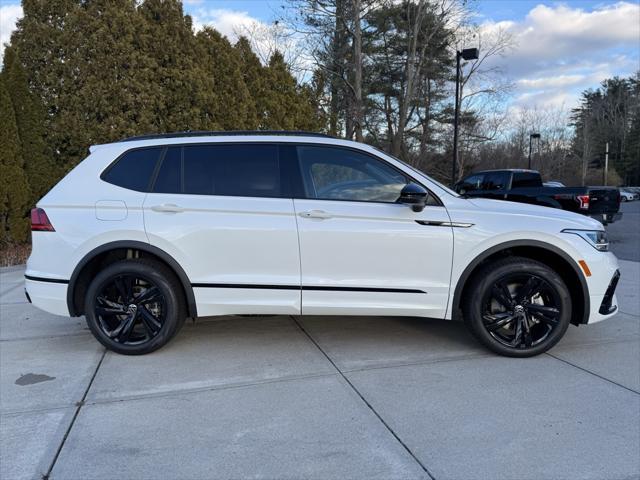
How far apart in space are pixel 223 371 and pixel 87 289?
140cm

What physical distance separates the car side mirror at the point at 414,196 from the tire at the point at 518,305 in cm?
78

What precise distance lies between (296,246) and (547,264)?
85.9 inches

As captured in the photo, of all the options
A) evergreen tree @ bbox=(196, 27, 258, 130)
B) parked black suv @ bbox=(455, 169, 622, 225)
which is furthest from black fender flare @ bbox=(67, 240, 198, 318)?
evergreen tree @ bbox=(196, 27, 258, 130)

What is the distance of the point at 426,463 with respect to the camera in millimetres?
2545

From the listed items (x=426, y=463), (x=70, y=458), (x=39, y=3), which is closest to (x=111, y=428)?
(x=70, y=458)

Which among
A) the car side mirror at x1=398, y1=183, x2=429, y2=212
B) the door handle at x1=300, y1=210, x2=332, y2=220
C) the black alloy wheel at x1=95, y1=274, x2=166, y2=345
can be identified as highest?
the car side mirror at x1=398, y1=183, x2=429, y2=212

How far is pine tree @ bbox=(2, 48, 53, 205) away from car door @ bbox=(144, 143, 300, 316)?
700 centimetres

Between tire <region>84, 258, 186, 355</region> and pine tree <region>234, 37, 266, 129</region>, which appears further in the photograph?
pine tree <region>234, 37, 266, 129</region>

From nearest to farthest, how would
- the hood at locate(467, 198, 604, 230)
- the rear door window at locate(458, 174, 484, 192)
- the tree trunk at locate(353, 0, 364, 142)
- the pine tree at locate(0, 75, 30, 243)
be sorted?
1. the hood at locate(467, 198, 604, 230)
2. the pine tree at locate(0, 75, 30, 243)
3. the rear door window at locate(458, 174, 484, 192)
4. the tree trunk at locate(353, 0, 364, 142)

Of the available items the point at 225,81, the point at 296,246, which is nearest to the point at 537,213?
the point at 296,246

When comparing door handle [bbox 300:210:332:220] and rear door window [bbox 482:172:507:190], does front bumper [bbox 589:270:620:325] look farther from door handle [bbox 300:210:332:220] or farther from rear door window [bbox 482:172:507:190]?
rear door window [bbox 482:172:507:190]

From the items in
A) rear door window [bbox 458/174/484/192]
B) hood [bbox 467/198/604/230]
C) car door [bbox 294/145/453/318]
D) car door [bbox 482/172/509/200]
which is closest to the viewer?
car door [bbox 294/145/453/318]

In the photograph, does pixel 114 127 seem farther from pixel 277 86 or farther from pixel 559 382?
pixel 559 382

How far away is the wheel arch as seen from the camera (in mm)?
3854
